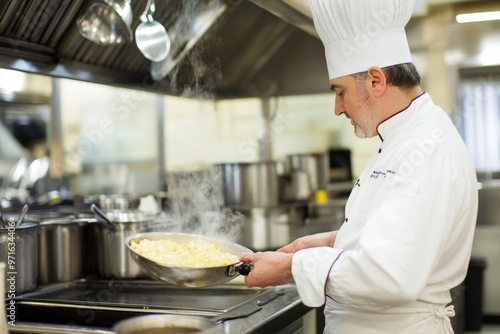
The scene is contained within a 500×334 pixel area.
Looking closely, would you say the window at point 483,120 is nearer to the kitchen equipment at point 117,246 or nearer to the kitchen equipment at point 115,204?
the kitchen equipment at point 115,204

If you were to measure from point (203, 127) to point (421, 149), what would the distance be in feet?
12.1

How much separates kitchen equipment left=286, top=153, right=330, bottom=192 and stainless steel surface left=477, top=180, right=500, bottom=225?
52.1 inches

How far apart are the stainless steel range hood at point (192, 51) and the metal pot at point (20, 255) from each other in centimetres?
64

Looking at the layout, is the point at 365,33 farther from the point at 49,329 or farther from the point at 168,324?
the point at 49,329

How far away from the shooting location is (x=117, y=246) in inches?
91.6

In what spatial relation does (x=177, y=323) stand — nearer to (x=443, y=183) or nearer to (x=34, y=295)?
(x=443, y=183)

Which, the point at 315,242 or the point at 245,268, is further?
the point at 315,242

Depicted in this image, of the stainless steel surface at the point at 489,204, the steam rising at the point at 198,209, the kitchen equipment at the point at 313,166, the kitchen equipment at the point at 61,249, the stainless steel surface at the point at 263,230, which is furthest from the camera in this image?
the stainless steel surface at the point at 489,204

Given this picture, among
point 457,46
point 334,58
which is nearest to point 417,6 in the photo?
point 457,46

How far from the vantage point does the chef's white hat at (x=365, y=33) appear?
69.0 inches

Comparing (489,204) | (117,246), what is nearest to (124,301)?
(117,246)

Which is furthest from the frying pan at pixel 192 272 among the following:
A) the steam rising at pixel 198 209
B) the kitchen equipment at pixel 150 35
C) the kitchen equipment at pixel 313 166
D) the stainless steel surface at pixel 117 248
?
the kitchen equipment at pixel 313 166

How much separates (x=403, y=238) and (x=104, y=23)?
152 centimetres

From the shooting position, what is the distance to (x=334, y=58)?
1.83 metres
